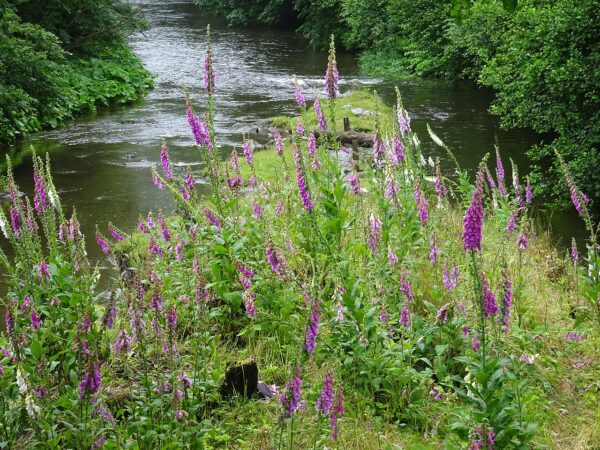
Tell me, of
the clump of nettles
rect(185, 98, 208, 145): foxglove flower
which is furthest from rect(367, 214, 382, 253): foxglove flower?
rect(185, 98, 208, 145): foxglove flower

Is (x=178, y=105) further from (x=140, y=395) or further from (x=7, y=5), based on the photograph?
(x=140, y=395)

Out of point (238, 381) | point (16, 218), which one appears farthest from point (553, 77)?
point (16, 218)

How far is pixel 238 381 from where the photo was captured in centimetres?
369

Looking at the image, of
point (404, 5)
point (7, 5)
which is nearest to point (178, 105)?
point (7, 5)

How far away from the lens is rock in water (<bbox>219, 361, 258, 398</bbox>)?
12.0 ft

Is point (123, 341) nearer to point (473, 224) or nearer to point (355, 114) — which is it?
point (473, 224)

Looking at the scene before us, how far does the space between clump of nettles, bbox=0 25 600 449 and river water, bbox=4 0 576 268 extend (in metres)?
4.08

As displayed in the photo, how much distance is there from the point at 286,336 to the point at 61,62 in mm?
14332

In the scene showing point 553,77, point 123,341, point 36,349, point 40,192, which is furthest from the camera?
point 553,77

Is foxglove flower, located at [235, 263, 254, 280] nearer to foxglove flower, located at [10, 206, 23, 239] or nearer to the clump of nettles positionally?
the clump of nettles

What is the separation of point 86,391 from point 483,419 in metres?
1.58

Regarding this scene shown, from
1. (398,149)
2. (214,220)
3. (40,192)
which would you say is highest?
(398,149)

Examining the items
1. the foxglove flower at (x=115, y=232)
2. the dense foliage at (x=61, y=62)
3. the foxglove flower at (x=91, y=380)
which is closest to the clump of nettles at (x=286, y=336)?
the foxglove flower at (x=91, y=380)

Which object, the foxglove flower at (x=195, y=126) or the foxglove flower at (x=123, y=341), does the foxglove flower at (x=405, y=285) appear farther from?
the foxglove flower at (x=195, y=126)
